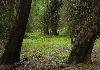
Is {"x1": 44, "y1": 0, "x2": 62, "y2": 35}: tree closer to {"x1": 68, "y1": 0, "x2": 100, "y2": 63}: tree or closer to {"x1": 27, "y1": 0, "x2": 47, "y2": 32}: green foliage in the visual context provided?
{"x1": 27, "y1": 0, "x2": 47, "y2": 32}: green foliage

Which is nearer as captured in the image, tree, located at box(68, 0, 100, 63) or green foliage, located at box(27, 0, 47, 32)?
tree, located at box(68, 0, 100, 63)

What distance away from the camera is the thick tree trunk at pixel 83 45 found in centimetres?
1684

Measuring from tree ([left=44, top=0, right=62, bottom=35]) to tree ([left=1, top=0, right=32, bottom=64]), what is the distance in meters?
33.0

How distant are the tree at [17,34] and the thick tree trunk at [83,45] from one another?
117 inches

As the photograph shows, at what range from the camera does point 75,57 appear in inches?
680

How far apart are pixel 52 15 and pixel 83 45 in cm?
3490

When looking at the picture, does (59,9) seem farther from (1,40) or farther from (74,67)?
(74,67)

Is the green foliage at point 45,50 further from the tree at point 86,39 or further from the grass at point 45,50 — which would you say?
the tree at point 86,39

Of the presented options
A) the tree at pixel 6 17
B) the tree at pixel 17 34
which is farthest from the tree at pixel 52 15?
the tree at pixel 17 34

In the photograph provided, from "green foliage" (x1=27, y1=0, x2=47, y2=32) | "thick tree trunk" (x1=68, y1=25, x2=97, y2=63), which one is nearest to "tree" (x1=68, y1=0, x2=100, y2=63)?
"thick tree trunk" (x1=68, y1=25, x2=97, y2=63)

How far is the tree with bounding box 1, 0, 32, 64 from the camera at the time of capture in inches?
706

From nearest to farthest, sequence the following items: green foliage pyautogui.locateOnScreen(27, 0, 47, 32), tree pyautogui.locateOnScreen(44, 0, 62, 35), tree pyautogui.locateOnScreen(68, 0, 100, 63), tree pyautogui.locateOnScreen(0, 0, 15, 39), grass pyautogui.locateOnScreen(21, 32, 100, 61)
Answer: tree pyautogui.locateOnScreen(68, 0, 100, 63) → grass pyautogui.locateOnScreen(21, 32, 100, 61) → tree pyautogui.locateOnScreen(0, 0, 15, 39) → tree pyautogui.locateOnScreen(44, 0, 62, 35) → green foliage pyautogui.locateOnScreen(27, 0, 47, 32)

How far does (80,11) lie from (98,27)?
1400cm

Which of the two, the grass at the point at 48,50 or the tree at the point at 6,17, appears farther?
the tree at the point at 6,17
